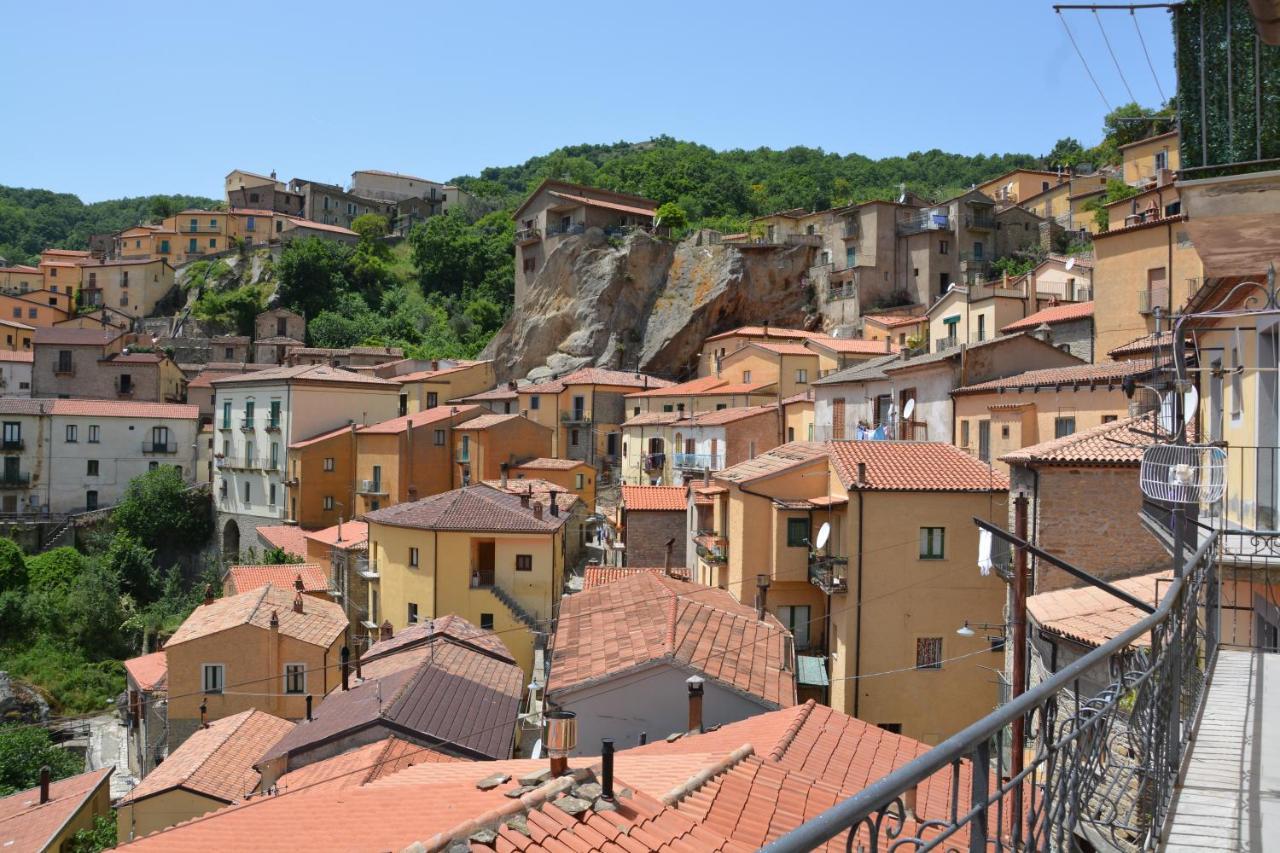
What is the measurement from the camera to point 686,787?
33.8 ft

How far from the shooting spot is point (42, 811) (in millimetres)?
21953

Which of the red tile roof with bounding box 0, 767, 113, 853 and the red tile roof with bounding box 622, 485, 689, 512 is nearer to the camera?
the red tile roof with bounding box 0, 767, 113, 853

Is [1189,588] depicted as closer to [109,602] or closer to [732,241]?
[109,602]

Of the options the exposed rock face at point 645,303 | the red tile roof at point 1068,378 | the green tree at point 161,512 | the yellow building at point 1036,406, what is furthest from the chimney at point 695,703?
the exposed rock face at point 645,303

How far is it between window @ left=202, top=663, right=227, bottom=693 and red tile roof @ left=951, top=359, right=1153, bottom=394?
872 inches

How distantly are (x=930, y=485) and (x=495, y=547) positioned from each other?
13.9 meters

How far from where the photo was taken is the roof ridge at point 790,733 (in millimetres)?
12688

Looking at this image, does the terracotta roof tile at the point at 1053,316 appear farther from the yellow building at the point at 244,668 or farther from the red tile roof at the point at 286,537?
the red tile roof at the point at 286,537

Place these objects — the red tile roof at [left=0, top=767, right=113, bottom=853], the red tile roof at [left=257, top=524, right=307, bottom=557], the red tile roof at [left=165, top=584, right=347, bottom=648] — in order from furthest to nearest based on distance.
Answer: the red tile roof at [left=257, top=524, right=307, bottom=557]
the red tile roof at [left=165, top=584, right=347, bottom=648]
the red tile roof at [left=0, top=767, right=113, bottom=853]

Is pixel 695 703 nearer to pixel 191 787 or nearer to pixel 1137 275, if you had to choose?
pixel 191 787

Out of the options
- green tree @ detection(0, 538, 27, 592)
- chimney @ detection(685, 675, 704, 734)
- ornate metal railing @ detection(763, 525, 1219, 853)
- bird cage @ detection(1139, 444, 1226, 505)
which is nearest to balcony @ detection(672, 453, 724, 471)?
chimney @ detection(685, 675, 704, 734)

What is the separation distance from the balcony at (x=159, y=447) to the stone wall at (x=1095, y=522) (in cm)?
4997

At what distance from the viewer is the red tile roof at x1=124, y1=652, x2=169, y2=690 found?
29.6 metres

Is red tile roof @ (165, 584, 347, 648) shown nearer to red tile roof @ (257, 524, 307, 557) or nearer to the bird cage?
red tile roof @ (257, 524, 307, 557)
